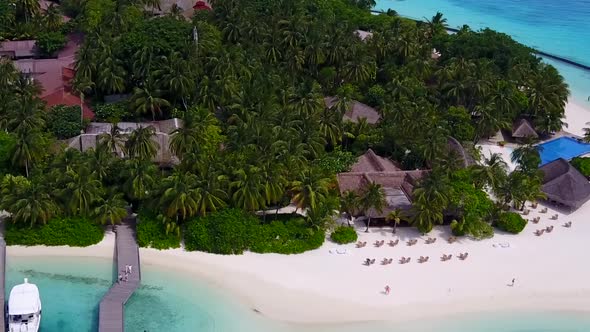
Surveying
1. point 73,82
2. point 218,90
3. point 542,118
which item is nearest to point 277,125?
point 218,90

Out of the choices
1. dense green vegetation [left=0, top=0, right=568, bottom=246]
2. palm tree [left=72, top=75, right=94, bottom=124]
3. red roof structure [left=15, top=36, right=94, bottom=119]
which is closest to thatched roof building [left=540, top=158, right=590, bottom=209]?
dense green vegetation [left=0, top=0, right=568, bottom=246]

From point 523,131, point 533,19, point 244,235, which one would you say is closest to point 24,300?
point 244,235

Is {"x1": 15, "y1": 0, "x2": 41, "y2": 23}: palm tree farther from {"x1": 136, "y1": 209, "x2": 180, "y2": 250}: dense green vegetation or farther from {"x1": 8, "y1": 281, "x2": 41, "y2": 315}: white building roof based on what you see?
{"x1": 8, "y1": 281, "x2": 41, "y2": 315}: white building roof

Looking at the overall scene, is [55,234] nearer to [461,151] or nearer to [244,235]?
[244,235]

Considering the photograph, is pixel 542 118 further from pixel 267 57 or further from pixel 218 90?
pixel 218 90

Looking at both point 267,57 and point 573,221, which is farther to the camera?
point 267,57
